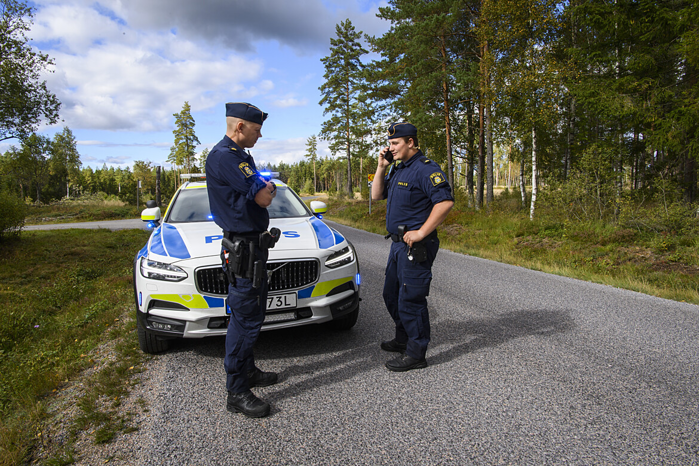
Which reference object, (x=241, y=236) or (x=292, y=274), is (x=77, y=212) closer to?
(x=292, y=274)

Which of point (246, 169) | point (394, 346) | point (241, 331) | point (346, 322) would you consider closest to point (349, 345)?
point (346, 322)

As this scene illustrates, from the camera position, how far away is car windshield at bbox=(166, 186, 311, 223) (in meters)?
4.61

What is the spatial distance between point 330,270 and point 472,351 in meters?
1.59

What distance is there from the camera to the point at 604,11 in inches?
403

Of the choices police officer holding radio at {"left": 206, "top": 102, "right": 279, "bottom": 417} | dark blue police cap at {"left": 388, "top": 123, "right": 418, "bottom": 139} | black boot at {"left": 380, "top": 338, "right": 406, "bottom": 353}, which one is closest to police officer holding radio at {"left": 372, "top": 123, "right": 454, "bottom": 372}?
dark blue police cap at {"left": 388, "top": 123, "right": 418, "bottom": 139}

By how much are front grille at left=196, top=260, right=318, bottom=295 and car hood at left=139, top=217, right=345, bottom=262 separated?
0.16 metres

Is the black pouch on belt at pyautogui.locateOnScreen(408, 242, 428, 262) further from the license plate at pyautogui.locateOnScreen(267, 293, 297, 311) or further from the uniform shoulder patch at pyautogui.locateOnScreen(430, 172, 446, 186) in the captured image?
the license plate at pyautogui.locateOnScreen(267, 293, 297, 311)

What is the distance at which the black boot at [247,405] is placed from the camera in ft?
8.88

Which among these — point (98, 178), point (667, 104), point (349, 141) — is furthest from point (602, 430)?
point (98, 178)

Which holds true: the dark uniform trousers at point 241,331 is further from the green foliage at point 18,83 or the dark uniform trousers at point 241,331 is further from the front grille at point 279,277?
the green foliage at point 18,83

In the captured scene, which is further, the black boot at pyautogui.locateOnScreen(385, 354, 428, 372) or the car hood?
the car hood

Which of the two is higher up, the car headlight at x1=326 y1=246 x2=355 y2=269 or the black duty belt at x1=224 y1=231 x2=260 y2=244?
the black duty belt at x1=224 y1=231 x2=260 y2=244

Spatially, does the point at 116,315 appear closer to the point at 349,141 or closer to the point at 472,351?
the point at 472,351

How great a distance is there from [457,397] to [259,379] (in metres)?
1.58
